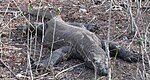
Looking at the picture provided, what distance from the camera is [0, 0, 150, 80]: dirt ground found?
4.56 metres

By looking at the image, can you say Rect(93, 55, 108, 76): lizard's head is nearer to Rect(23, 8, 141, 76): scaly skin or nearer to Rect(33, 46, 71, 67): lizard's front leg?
Rect(23, 8, 141, 76): scaly skin

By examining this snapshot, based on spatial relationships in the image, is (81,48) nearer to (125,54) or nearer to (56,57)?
(56,57)

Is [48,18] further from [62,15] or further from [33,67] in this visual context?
[33,67]

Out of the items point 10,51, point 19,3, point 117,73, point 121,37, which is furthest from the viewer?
point 19,3

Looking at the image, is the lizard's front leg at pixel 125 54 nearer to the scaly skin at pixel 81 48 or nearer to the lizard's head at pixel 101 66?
the scaly skin at pixel 81 48

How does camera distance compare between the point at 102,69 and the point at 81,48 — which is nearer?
the point at 102,69

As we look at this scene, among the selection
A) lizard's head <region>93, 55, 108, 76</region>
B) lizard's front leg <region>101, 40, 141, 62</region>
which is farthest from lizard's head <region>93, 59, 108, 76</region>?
lizard's front leg <region>101, 40, 141, 62</region>

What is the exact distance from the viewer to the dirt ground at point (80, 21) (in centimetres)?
456

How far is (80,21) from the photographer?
6.45 metres

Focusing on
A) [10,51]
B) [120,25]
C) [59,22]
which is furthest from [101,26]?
[10,51]

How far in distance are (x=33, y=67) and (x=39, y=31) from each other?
144 cm

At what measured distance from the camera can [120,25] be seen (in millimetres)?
6137

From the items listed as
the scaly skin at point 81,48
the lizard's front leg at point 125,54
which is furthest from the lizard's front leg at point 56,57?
the lizard's front leg at point 125,54

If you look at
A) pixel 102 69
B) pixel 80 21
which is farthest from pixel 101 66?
pixel 80 21
